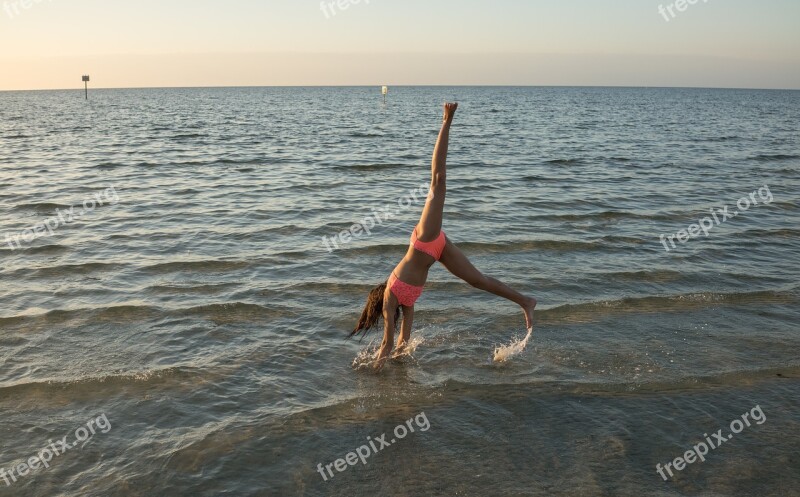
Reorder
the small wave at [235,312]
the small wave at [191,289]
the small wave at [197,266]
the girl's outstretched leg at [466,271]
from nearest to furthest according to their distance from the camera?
the girl's outstretched leg at [466,271]
the small wave at [235,312]
the small wave at [191,289]
the small wave at [197,266]

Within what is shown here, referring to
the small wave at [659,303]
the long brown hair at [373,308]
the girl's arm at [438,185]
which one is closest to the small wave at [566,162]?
the small wave at [659,303]

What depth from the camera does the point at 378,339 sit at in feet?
26.8

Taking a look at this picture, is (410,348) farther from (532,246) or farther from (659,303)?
(532,246)

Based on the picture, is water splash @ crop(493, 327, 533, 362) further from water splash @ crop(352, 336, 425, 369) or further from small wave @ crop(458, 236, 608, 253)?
small wave @ crop(458, 236, 608, 253)

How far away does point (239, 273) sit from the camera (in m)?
10.6

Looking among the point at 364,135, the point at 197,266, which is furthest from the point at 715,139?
the point at 197,266

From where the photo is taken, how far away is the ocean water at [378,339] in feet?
17.3

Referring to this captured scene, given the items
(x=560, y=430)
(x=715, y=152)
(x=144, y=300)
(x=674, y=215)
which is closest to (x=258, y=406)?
(x=560, y=430)

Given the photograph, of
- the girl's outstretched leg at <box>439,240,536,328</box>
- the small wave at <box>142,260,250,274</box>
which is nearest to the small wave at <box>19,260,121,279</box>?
the small wave at <box>142,260,250,274</box>

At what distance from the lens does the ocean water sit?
5262 millimetres

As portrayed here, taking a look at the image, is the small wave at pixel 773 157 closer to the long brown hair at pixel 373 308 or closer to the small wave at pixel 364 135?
the small wave at pixel 364 135

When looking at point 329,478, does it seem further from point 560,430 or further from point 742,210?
point 742,210

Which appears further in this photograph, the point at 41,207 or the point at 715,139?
the point at 715,139

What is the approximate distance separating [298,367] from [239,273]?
3794 millimetres
